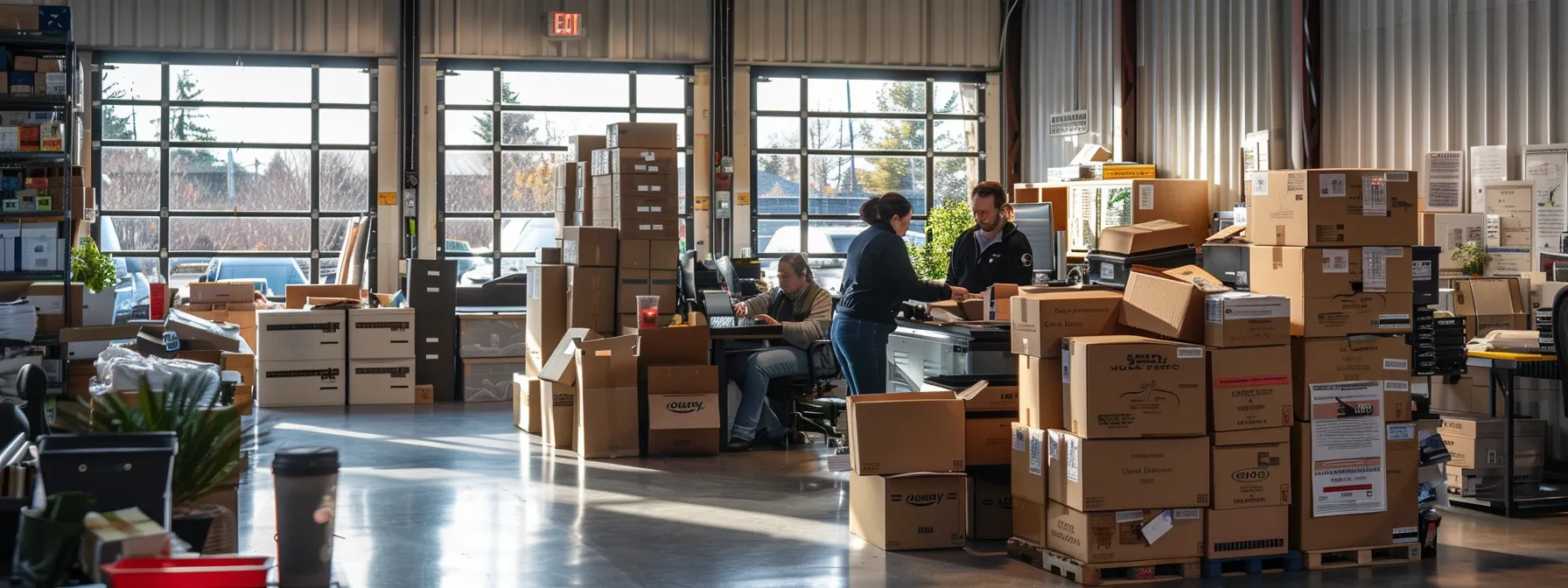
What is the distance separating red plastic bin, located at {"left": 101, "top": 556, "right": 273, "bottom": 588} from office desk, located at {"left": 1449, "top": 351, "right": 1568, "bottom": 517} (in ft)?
17.6

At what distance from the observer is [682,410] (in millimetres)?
7285

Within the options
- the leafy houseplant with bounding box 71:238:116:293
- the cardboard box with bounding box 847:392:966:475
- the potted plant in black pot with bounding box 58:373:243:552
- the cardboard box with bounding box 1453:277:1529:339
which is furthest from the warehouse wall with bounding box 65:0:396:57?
the potted plant in black pot with bounding box 58:373:243:552

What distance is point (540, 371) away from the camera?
773 centimetres

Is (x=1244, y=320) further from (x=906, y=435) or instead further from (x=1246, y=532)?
(x=906, y=435)

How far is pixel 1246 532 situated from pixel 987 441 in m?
0.96

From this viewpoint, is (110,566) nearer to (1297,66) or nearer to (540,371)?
(540,371)

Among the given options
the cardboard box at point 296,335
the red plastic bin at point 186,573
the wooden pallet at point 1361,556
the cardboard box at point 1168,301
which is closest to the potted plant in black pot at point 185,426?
the red plastic bin at point 186,573

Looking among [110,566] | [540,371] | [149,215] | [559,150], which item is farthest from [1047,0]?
[110,566]

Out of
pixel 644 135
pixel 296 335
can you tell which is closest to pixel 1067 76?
pixel 644 135

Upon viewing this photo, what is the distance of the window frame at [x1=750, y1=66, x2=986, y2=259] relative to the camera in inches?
487

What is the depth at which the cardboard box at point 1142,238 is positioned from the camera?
517 cm

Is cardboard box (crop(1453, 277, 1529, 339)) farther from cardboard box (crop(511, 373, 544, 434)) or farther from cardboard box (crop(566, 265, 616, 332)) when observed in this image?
cardboard box (crop(511, 373, 544, 434))

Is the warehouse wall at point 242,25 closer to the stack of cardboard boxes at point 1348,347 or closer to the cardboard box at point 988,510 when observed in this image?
the cardboard box at point 988,510

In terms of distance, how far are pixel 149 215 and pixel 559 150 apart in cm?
333
